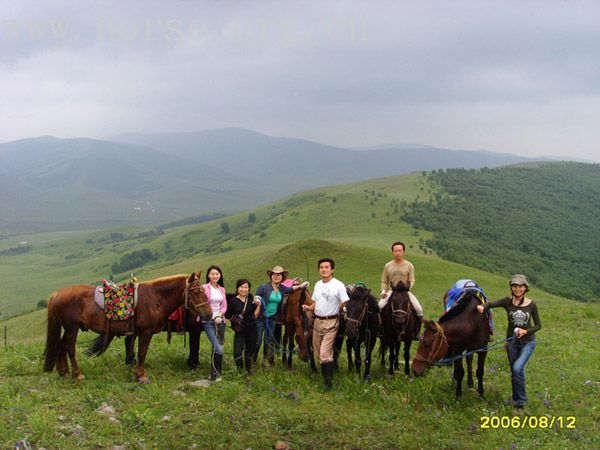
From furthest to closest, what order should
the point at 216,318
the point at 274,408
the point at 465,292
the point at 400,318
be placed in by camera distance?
the point at 216,318 < the point at 400,318 < the point at 465,292 < the point at 274,408

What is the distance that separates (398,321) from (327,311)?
149 centimetres

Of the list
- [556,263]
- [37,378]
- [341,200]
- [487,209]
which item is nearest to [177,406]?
[37,378]

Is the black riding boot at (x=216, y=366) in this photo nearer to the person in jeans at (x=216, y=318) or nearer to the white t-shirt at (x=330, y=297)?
the person in jeans at (x=216, y=318)

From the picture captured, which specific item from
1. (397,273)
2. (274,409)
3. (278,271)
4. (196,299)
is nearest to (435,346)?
(397,273)

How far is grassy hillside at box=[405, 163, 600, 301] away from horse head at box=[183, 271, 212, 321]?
50342mm

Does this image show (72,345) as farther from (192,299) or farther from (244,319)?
(244,319)

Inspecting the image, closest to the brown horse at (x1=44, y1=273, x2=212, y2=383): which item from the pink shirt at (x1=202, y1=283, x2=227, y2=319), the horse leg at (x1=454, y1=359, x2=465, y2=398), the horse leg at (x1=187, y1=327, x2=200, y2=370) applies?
the pink shirt at (x1=202, y1=283, x2=227, y2=319)

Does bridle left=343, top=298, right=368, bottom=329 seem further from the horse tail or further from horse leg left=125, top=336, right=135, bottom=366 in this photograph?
the horse tail

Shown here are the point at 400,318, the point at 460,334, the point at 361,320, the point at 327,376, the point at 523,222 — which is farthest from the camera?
the point at 523,222

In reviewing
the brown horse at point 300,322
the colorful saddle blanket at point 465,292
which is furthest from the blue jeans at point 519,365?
the brown horse at point 300,322

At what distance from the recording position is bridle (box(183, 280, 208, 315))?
9539mm

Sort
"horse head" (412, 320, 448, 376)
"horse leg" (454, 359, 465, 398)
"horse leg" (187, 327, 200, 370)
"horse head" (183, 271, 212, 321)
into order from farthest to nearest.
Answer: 1. "horse leg" (187, 327, 200, 370)
2. "horse head" (183, 271, 212, 321)
3. "horse leg" (454, 359, 465, 398)
4. "horse head" (412, 320, 448, 376)

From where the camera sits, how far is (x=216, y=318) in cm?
983

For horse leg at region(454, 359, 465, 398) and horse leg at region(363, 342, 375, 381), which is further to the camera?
horse leg at region(363, 342, 375, 381)
